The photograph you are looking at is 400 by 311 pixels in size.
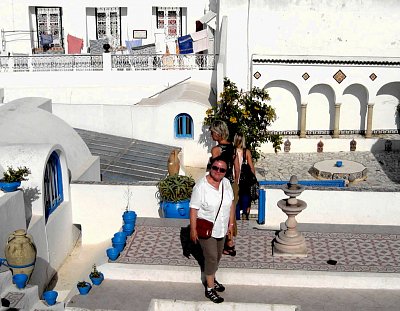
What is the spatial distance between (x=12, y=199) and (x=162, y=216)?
324 cm

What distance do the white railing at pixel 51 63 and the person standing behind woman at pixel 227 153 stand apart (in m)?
14.1

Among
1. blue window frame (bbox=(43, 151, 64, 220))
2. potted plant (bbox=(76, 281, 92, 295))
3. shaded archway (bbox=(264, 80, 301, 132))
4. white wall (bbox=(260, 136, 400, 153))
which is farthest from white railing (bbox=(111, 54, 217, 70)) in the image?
potted plant (bbox=(76, 281, 92, 295))

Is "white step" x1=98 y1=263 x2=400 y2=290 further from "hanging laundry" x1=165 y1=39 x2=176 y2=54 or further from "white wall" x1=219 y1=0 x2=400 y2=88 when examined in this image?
"hanging laundry" x1=165 y1=39 x2=176 y2=54

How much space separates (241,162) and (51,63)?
14877 millimetres

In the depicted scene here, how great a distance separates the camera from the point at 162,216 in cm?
1245

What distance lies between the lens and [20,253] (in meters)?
9.04

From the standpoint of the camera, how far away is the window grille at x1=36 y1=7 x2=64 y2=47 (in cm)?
2809

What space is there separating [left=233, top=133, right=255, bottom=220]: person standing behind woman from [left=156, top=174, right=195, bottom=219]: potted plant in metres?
1.02

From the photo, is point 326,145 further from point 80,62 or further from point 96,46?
point 96,46

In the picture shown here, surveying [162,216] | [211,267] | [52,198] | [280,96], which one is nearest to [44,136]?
[52,198]

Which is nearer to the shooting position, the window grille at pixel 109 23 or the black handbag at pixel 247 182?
the black handbag at pixel 247 182

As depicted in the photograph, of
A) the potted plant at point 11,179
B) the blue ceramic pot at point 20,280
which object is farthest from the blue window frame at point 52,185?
the blue ceramic pot at point 20,280

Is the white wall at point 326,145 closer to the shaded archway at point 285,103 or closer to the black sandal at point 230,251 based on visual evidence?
the shaded archway at point 285,103

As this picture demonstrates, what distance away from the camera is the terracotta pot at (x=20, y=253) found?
29.6ft
